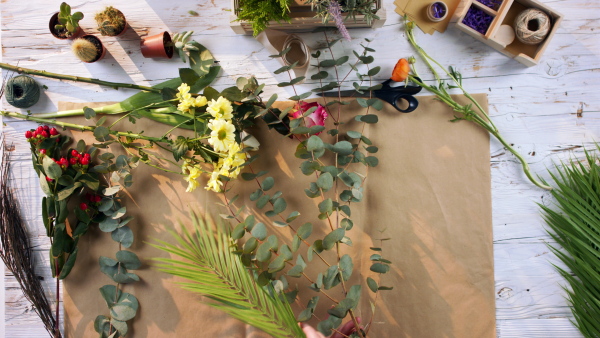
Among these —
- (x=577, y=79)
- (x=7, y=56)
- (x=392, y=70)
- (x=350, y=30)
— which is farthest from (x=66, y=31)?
(x=577, y=79)

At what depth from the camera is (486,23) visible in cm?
123

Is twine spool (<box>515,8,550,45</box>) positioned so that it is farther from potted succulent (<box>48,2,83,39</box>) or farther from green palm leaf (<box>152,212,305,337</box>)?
potted succulent (<box>48,2,83,39</box>)

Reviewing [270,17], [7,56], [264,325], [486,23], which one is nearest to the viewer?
[264,325]

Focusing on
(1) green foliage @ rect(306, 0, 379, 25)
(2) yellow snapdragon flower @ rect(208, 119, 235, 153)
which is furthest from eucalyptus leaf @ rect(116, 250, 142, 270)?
(1) green foliage @ rect(306, 0, 379, 25)

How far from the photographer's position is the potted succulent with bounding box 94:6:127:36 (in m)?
1.26

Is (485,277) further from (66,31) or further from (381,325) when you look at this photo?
(66,31)

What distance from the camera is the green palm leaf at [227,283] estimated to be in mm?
1044

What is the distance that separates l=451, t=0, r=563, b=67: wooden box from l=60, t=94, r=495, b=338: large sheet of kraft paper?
0.57 ft

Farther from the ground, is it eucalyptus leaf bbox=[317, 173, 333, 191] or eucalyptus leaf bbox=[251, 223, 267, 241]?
eucalyptus leaf bbox=[317, 173, 333, 191]

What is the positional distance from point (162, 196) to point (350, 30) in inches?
33.2

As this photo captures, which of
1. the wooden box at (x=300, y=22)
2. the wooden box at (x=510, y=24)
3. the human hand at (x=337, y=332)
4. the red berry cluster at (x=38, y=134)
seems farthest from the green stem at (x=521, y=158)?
the red berry cluster at (x=38, y=134)

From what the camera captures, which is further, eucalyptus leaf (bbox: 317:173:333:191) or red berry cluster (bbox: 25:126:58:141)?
red berry cluster (bbox: 25:126:58:141)

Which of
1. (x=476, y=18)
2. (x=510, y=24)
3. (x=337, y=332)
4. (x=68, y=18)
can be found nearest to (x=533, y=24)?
(x=510, y=24)

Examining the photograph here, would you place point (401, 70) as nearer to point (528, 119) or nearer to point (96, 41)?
point (528, 119)
